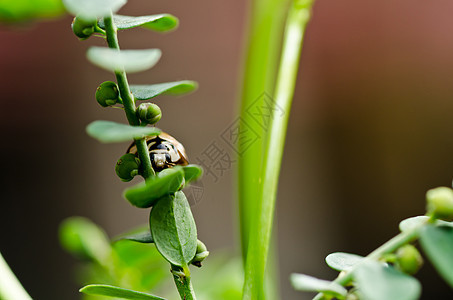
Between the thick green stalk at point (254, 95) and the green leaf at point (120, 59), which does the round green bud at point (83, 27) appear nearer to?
the green leaf at point (120, 59)

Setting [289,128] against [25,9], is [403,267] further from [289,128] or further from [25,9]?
[289,128]

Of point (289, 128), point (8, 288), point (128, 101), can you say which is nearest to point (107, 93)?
point (128, 101)

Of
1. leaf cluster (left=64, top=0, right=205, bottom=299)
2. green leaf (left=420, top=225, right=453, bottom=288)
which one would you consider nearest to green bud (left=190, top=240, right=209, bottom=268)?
leaf cluster (left=64, top=0, right=205, bottom=299)

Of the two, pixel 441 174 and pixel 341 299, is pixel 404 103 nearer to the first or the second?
pixel 441 174

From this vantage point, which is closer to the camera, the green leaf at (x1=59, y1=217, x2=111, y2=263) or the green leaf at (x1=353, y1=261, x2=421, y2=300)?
the green leaf at (x1=353, y1=261, x2=421, y2=300)

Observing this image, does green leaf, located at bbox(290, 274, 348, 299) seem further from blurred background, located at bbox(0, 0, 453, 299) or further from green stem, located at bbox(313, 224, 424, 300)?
blurred background, located at bbox(0, 0, 453, 299)

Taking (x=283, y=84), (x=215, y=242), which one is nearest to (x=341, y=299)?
(x=283, y=84)
